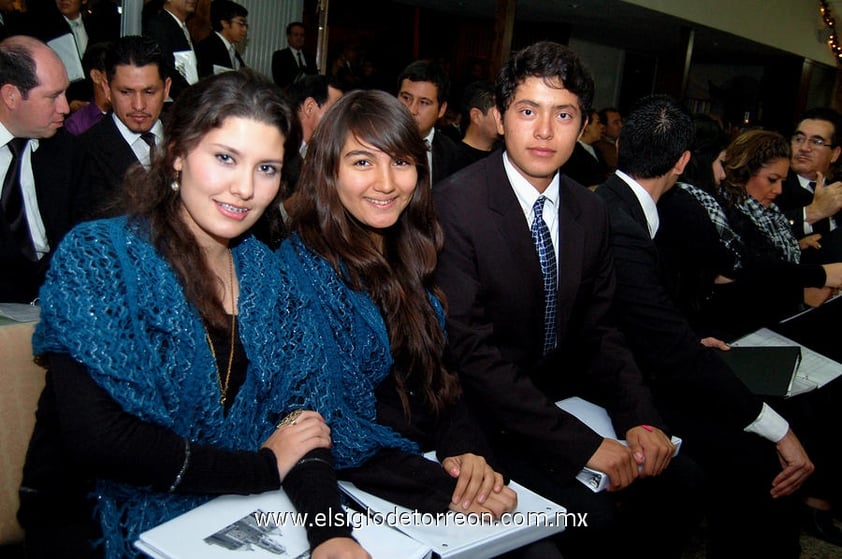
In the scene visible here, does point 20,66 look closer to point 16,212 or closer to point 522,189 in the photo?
point 16,212

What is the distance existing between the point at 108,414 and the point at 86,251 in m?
0.30

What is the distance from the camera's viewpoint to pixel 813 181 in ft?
13.2

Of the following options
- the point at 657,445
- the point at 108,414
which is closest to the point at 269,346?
the point at 108,414

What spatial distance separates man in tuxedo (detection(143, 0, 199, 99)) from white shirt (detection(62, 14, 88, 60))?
675mm

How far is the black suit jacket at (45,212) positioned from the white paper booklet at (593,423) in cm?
182

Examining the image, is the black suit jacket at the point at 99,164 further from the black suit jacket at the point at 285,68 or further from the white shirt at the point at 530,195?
the black suit jacket at the point at 285,68

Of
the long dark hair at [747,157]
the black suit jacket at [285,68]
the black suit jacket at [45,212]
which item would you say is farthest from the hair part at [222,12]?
the long dark hair at [747,157]

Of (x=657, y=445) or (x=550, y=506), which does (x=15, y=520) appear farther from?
(x=657, y=445)

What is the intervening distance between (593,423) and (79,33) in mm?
4496

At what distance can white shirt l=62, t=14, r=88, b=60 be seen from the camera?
466 centimetres

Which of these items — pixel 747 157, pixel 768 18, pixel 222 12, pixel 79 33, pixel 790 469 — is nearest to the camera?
pixel 790 469

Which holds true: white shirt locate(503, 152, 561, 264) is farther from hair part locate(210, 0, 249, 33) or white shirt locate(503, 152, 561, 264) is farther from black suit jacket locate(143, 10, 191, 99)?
hair part locate(210, 0, 249, 33)

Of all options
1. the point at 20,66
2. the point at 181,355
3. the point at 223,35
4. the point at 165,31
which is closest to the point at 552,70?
the point at 181,355

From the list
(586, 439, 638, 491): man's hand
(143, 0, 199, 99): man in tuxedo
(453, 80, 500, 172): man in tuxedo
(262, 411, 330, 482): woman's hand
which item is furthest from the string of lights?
(262, 411, 330, 482): woman's hand
